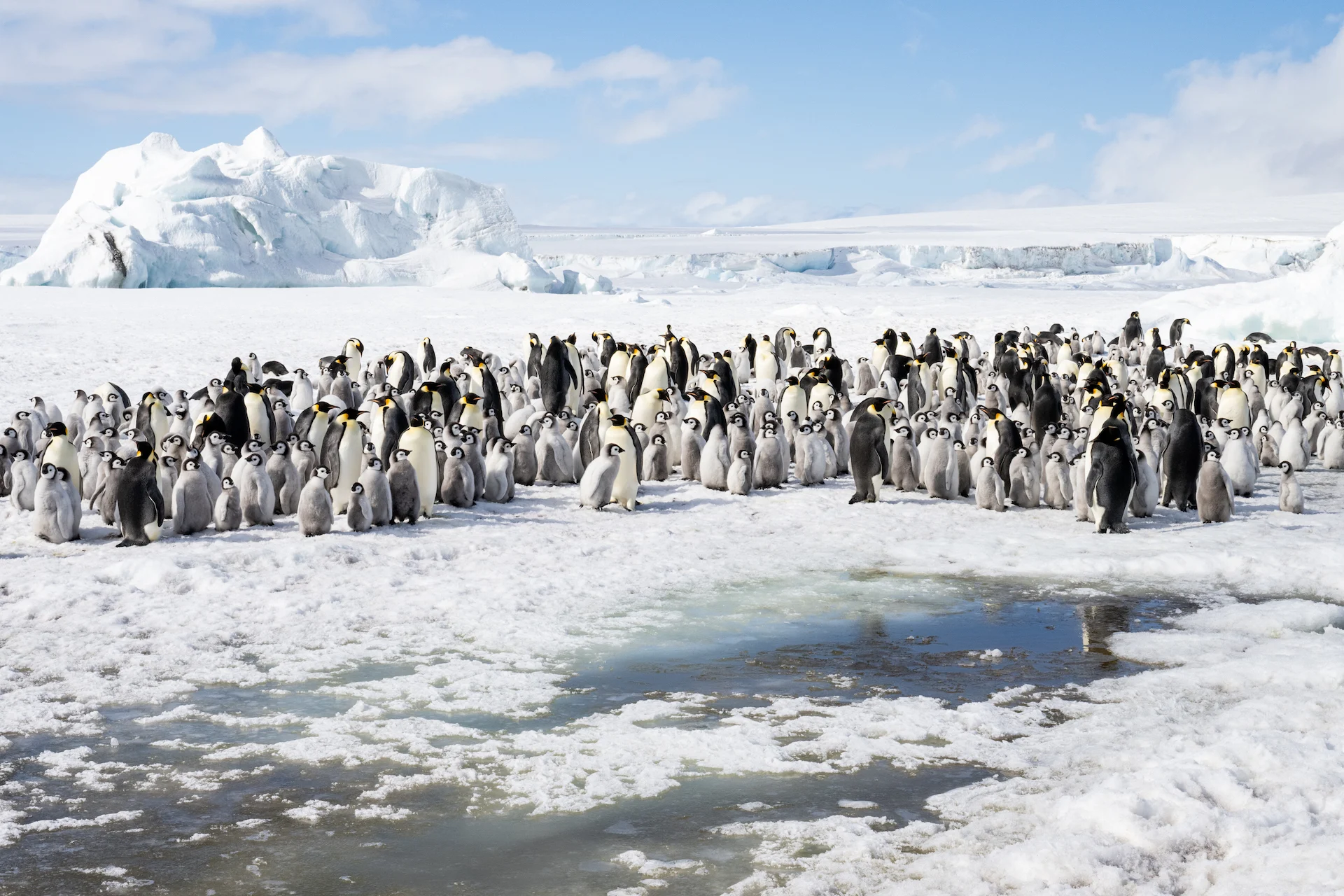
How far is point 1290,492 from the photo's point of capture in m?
8.21

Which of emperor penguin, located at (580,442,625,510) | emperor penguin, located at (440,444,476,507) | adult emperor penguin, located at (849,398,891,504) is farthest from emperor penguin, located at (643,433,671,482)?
emperor penguin, located at (440,444,476,507)

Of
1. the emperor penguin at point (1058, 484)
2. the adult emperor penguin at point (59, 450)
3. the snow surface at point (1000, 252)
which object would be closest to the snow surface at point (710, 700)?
the emperor penguin at point (1058, 484)

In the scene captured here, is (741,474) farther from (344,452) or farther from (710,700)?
(710,700)

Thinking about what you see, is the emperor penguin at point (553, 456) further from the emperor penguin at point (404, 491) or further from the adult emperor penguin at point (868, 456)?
the adult emperor penguin at point (868, 456)

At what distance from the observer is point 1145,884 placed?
3.16m

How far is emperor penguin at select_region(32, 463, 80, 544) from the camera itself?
6.98m

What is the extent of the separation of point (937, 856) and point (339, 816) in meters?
1.70

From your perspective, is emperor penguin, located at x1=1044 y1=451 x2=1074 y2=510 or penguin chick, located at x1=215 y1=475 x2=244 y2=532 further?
emperor penguin, located at x1=1044 y1=451 x2=1074 y2=510

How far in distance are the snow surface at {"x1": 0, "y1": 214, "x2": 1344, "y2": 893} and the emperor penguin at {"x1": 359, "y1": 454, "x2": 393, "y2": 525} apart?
20 cm

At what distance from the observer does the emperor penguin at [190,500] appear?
23.7 ft

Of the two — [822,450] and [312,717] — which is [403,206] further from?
[312,717]

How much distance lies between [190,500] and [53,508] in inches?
28.2

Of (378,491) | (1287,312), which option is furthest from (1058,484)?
(1287,312)

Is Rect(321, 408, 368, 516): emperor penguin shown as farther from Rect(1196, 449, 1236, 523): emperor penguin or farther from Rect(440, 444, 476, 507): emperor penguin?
Rect(1196, 449, 1236, 523): emperor penguin
